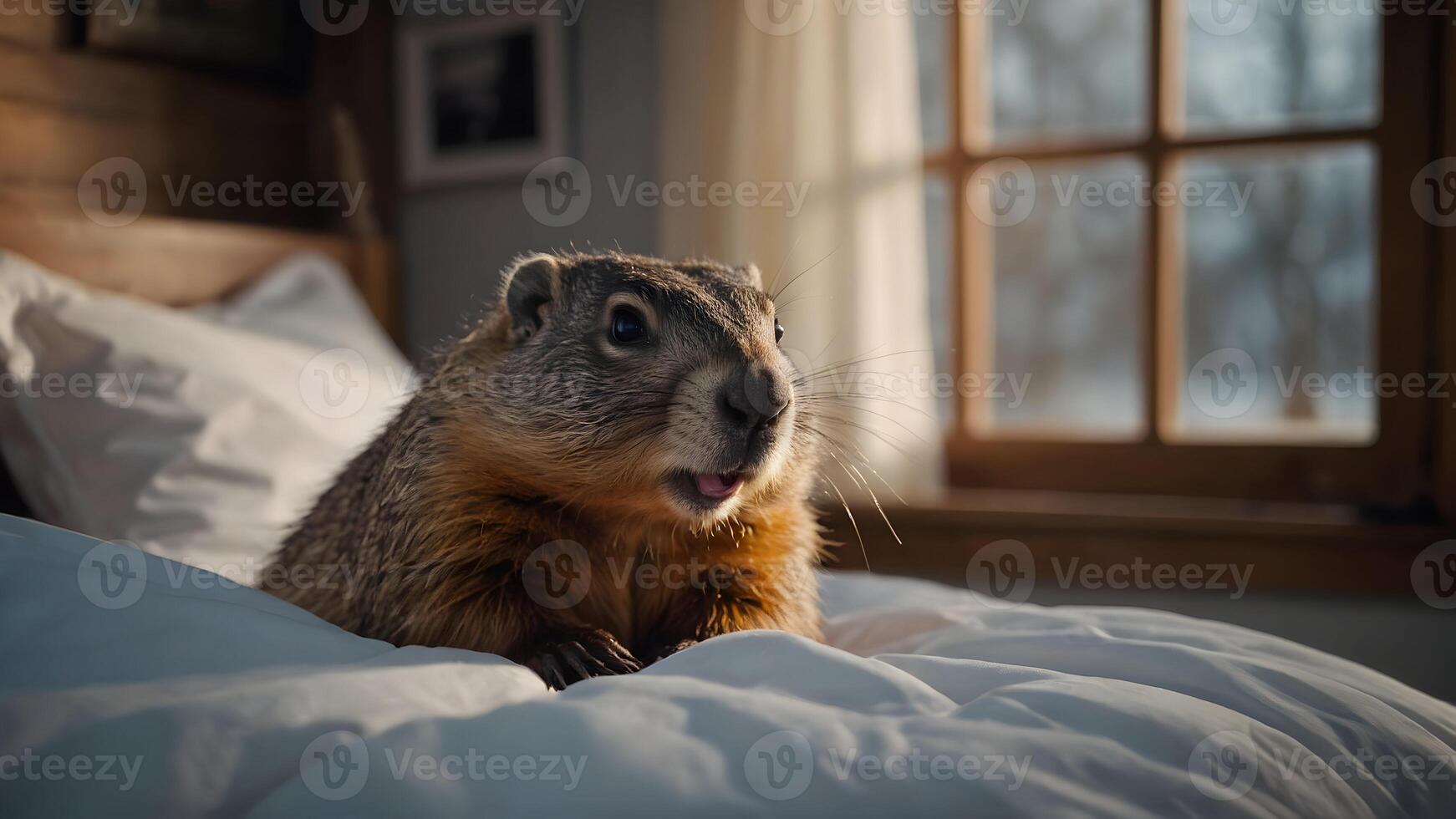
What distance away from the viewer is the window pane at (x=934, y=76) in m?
2.72

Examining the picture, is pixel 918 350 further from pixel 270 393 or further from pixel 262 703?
pixel 262 703

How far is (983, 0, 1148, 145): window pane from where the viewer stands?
2541mm

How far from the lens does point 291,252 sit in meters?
2.58

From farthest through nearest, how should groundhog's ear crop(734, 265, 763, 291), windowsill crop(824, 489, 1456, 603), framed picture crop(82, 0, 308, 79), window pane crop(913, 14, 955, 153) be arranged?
1. window pane crop(913, 14, 955, 153)
2. framed picture crop(82, 0, 308, 79)
3. windowsill crop(824, 489, 1456, 603)
4. groundhog's ear crop(734, 265, 763, 291)

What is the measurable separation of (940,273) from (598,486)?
6.29 feet

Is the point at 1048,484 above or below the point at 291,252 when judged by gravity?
below

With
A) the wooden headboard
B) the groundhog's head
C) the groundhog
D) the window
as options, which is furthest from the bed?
the window

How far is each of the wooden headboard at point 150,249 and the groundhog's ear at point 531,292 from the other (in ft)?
4.45

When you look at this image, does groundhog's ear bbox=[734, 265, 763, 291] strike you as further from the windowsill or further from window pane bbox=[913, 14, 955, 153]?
window pane bbox=[913, 14, 955, 153]

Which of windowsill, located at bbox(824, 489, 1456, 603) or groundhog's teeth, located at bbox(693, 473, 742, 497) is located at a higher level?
groundhog's teeth, located at bbox(693, 473, 742, 497)

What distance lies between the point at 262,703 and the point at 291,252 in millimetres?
2141

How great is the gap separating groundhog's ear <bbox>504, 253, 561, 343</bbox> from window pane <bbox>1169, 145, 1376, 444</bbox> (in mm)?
1913

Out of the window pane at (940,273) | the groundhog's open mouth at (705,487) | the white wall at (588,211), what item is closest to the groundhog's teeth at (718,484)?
the groundhog's open mouth at (705,487)

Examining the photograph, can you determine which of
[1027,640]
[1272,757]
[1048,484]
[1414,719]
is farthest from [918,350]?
[1272,757]
